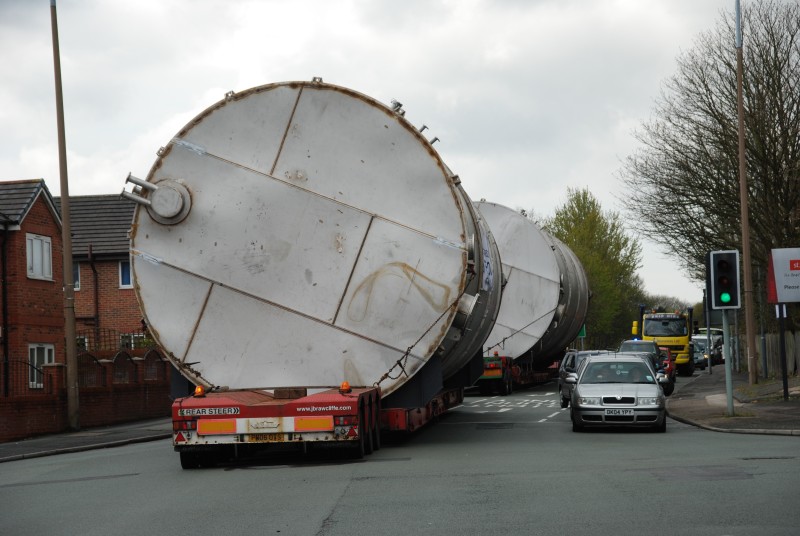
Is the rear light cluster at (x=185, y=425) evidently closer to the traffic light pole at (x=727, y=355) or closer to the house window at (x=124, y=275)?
the traffic light pole at (x=727, y=355)

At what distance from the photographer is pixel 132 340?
44719mm

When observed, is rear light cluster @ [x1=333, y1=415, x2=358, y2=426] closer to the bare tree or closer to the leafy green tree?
the bare tree

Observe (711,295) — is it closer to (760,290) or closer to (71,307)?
(71,307)

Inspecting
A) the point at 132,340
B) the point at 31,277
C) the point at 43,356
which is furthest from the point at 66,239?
the point at 132,340

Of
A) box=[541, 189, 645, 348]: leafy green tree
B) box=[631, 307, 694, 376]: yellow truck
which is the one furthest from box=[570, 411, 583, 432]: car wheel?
box=[541, 189, 645, 348]: leafy green tree

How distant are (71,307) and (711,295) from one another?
43.9 feet

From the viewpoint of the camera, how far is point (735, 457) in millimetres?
15203

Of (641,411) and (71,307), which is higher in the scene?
(71,307)

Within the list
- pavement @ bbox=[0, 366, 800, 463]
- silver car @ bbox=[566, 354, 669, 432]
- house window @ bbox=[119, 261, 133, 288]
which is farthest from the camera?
house window @ bbox=[119, 261, 133, 288]

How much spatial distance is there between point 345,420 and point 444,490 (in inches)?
126

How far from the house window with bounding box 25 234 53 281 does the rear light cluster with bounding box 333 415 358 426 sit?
18714mm

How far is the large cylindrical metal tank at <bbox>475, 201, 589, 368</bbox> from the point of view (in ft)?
113

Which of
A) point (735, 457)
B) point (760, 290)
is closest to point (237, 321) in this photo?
point (735, 457)

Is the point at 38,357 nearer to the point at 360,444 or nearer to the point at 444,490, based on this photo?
the point at 360,444
